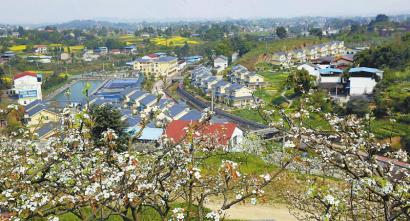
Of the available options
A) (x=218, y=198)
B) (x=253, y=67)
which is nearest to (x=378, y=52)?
(x=253, y=67)

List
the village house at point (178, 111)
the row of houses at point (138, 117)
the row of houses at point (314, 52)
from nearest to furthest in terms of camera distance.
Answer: the row of houses at point (138, 117) < the village house at point (178, 111) < the row of houses at point (314, 52)

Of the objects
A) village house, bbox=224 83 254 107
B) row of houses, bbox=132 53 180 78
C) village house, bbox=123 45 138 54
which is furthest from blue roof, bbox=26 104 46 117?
village house, bbox=123 45 138 54

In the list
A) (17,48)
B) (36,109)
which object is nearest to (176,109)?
(36,109)

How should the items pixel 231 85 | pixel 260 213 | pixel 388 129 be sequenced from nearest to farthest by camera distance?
pixel 260 213 → pixel 388 129 → pixel 231 85

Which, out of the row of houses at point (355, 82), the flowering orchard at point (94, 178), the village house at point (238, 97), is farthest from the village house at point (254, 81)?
the flowering orchard at point (94, 178)

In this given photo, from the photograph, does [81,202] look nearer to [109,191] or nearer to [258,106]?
[109,191]

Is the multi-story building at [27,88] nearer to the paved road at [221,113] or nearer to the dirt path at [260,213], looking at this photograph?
the paved road at [221,113]

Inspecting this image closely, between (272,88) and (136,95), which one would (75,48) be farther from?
(272,88)

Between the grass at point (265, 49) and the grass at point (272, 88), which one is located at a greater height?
the grass at point (265, 49)
